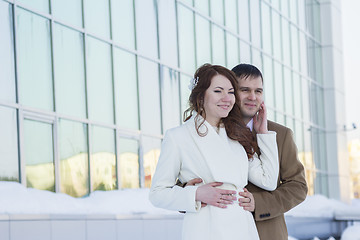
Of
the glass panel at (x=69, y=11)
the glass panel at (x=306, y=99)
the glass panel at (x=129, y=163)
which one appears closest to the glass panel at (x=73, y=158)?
the glass panel at (x=129, y=163)

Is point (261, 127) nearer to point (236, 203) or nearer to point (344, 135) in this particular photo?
point (236, 203)

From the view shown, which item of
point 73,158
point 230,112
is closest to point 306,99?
point 73,158

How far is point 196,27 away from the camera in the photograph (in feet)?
58.5

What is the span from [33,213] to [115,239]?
77.3 inches

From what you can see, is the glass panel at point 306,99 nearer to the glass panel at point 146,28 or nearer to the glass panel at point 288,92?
the glass panel at point 288,92

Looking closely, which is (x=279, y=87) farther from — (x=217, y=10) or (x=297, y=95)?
(x=217, y=10)

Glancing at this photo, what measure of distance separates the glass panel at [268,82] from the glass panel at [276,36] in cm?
72

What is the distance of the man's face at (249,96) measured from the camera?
3.61 metres

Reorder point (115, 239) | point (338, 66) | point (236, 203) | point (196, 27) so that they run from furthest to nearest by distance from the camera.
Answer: point (338, 66) → point (196, 27) → point (115, 239) → point (236, 203)

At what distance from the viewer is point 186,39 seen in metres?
17.2

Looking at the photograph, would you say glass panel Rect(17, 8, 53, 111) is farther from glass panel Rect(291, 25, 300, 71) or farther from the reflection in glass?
glass panel Rect(291, 25, 300, 71)

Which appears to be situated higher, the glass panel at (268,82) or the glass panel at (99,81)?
the glass panel at (268,82)

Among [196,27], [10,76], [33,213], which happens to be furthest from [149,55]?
[33,213]

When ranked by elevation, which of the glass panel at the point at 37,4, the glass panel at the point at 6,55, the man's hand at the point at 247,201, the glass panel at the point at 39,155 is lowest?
the man's hand at the point at 247,201
